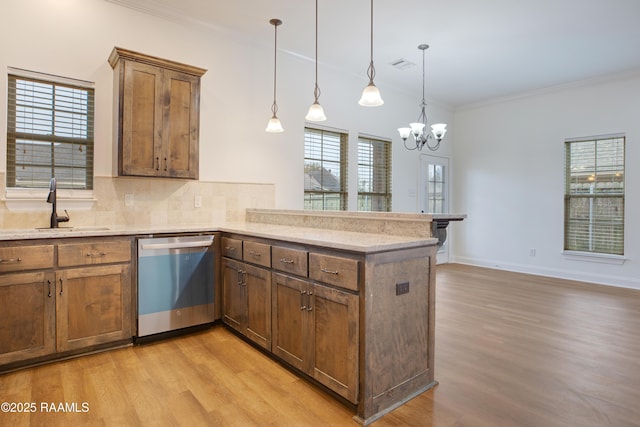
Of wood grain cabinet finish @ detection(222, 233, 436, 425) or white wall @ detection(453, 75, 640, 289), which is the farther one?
white wall @ detection(453, 75, 640, 289)

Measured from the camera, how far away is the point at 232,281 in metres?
3.13

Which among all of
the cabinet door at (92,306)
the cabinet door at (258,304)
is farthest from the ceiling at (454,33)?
the cabinet door at (258,304)

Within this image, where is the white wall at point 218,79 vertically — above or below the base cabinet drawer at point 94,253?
above

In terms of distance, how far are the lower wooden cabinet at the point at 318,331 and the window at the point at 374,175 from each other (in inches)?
133

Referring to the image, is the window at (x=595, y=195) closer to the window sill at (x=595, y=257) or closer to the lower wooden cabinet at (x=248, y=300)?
the window sill at (x=595, y=257)

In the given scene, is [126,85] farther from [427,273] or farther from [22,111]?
[427,273]

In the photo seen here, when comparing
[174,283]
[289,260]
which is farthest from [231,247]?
[289,260]

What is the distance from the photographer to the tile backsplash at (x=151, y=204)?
3.09m

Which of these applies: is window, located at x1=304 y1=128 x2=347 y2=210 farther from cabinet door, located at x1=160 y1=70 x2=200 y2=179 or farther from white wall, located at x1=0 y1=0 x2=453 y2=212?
cabinet door, located at x1=160 y1=70 x2=200 y2=179

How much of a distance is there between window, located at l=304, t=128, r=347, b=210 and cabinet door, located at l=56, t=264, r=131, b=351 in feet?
8.65

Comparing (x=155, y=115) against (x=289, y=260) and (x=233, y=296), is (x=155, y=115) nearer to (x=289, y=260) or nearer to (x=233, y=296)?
(x=233, y=296)

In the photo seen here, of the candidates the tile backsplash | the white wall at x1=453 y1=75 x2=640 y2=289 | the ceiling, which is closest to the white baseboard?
the white wall at x1=453 y1=75 x2=640 y2=289

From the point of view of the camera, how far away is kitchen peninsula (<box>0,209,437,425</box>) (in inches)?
77.0

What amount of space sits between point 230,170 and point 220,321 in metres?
1.71
